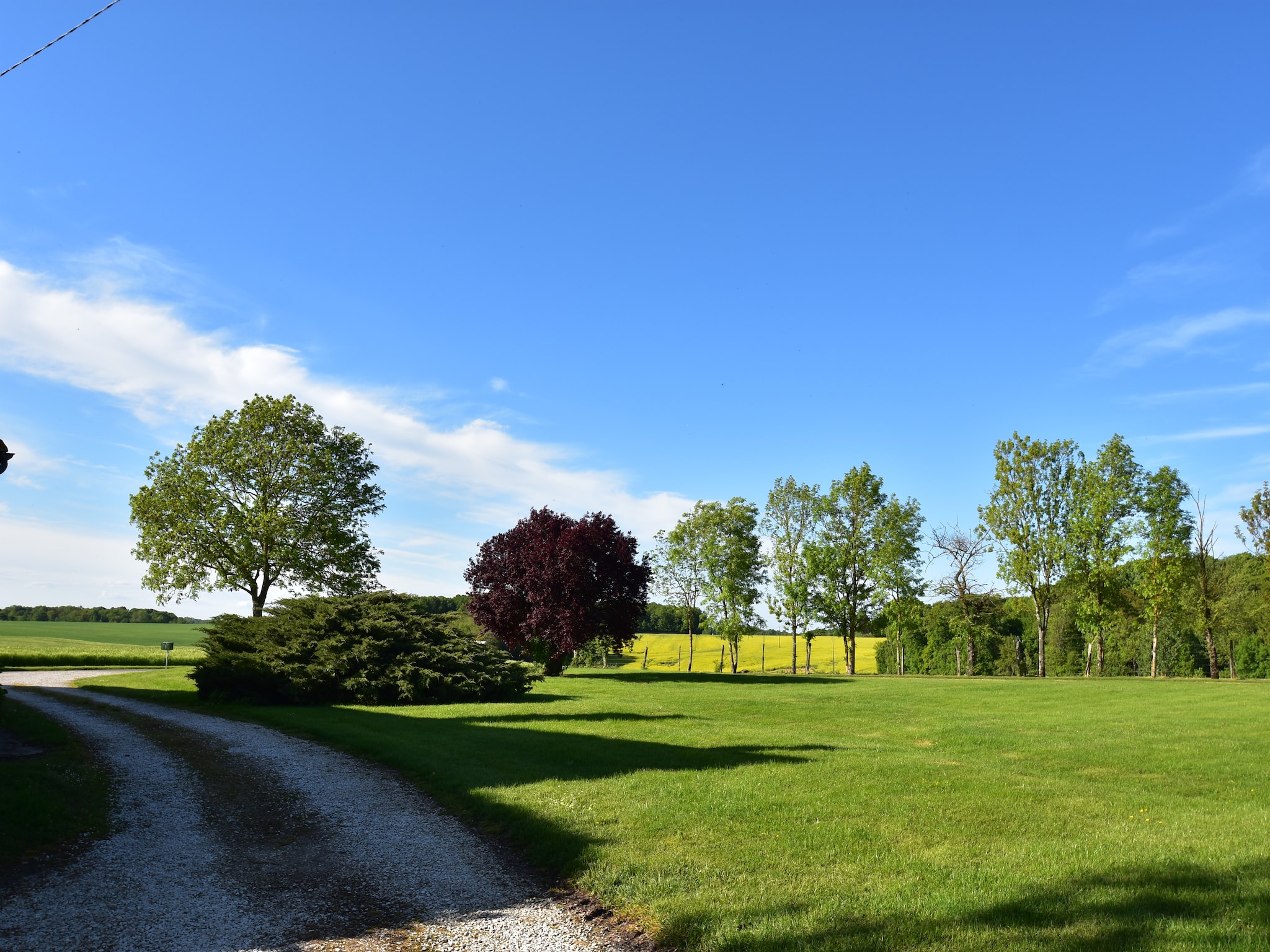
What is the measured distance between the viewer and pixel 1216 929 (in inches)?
196

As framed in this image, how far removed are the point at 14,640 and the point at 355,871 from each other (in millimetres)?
49664

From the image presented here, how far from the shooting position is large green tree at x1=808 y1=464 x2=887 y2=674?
146ft

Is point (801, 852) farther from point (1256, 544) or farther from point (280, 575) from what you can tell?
point (1256, 544)

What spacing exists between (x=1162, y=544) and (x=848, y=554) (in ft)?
50.4

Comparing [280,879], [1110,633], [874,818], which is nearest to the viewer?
[280,879]

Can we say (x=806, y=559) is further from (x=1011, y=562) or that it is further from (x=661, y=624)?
(x=661, y=624)

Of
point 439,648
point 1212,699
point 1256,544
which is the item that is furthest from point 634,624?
point 1256,544

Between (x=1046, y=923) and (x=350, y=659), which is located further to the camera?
(x=350, y=659)

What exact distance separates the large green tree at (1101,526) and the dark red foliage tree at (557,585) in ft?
74.0

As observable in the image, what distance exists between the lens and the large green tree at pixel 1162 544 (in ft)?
A: 127

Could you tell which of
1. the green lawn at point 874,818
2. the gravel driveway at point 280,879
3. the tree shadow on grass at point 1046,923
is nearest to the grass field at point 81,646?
the gravel driveway at point 280,879

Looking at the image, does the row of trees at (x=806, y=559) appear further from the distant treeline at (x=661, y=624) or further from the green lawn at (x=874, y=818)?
the distant treeline at (x=661, y=624)

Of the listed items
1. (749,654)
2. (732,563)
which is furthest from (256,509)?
(749,654)

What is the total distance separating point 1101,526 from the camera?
39.8 metres
